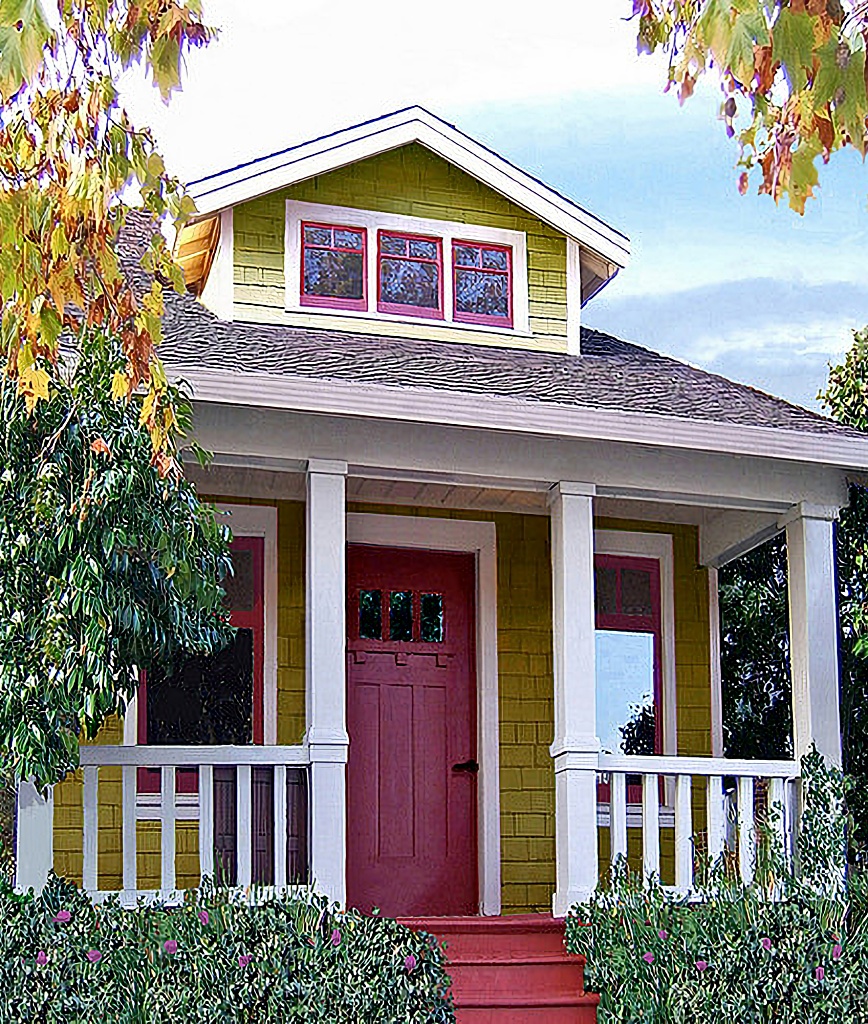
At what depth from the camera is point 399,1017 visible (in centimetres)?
709

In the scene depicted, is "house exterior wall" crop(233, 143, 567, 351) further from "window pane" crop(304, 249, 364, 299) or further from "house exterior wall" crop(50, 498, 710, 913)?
"house exterior wall" crop(50, 498, 710, 913)

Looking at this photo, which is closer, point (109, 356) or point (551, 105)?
point (109, 356)

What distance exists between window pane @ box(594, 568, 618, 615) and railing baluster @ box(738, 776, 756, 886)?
1.94m

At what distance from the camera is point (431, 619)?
10.2 m

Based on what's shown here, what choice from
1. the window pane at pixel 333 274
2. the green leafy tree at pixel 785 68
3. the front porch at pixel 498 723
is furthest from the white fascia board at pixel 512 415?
the green leafy tree at pixel 785 68

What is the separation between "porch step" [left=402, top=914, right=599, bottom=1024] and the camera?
Result: 7547 millimetres

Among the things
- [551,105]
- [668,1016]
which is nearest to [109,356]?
[668,1016]

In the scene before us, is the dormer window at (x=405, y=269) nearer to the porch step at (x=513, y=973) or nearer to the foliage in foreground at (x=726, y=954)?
the porch step at (x=513, y=973)

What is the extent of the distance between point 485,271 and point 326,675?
3635 mm

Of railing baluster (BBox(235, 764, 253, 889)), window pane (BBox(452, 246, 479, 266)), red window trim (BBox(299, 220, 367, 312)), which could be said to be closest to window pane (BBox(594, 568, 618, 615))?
window pane (BBox(452, 246, 479, 266))

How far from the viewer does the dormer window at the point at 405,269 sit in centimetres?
1022

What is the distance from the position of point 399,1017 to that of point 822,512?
12.7 feet

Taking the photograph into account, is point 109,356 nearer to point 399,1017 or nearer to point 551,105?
point 399,1017

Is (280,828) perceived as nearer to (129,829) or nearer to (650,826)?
(129,829)
